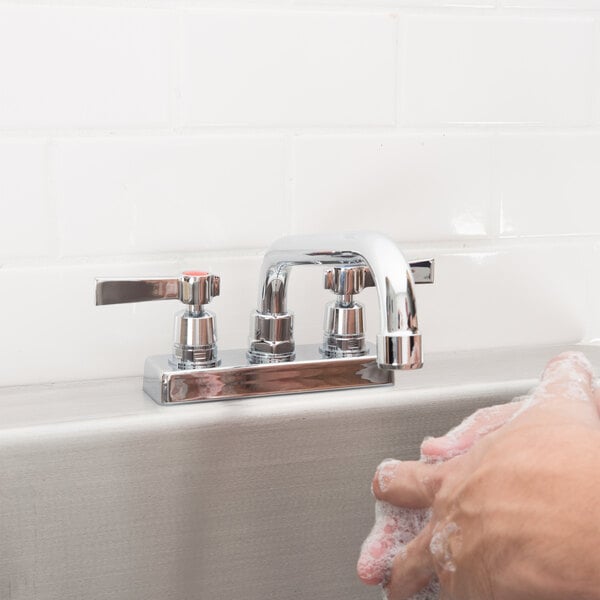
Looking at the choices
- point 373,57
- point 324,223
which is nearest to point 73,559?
point 324,223

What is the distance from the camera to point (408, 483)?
1.95ft

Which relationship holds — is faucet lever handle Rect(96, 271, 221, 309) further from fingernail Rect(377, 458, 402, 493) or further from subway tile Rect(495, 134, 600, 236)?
subway tile Rect(495, 134, 600, 236)

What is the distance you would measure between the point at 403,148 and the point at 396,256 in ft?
0.81

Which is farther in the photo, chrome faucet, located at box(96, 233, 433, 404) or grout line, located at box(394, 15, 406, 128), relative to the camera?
grout line, located at box(394, 15, 406, 128)

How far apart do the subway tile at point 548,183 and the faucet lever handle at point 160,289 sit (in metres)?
0.30

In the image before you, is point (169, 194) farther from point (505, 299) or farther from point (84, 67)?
point (505, 299)

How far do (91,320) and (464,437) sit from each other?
30 centimetres

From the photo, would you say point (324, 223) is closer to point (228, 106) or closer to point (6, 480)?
point (228, 106)

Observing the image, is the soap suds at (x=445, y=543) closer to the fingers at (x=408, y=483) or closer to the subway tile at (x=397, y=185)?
the fingers at (x=408, y=483)

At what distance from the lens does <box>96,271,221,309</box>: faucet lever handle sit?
25.4 inches

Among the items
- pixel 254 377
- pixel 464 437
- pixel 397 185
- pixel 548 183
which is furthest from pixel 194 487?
pixel 548 183

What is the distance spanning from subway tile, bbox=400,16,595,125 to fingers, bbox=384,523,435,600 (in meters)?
0.37

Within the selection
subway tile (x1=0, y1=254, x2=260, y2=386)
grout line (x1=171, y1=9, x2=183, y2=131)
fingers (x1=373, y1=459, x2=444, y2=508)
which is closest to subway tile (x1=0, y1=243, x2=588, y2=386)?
subway tile (x1=0, y1=254, x2=260, y2=386)

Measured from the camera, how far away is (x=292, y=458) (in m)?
0.69
